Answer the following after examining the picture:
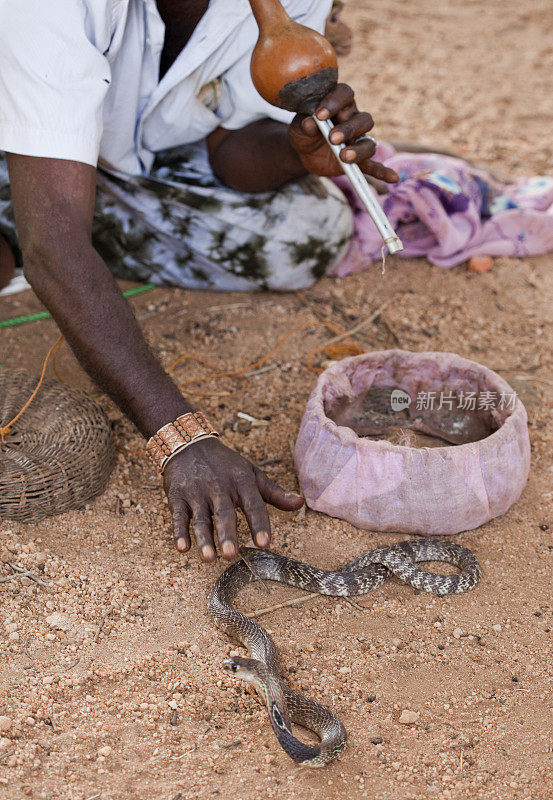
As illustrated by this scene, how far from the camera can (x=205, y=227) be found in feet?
11.7

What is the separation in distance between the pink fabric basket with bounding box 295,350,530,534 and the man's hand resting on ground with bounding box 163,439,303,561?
0.32 m

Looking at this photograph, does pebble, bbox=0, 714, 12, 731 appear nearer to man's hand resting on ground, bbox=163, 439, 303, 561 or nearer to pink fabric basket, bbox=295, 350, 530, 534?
man's hand resting on ground, bbox=163, 439, 303, 561

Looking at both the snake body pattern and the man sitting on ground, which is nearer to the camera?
the snake body pattern

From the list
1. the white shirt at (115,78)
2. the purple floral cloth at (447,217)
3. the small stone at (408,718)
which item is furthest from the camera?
the purple floral cloth at (447,217)

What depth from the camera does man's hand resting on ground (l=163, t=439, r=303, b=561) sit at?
214 centimetres

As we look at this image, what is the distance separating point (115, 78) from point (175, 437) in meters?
1.44

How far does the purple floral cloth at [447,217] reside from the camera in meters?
3.89

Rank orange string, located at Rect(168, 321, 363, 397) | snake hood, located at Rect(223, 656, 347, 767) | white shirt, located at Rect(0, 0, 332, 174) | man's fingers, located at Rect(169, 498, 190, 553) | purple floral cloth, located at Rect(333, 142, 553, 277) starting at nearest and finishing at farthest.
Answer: snake hood, located at Rect(223, 656, 347, 767) < man's fingers, located at Rect(169, 498, 190, 553) < white shirt, located at Rect(0, 0, 332, 174) < orange string, located at Rect(168, 321, 363, 397) < purple floral cloth, located at Rect(333, 142, 553, 277)

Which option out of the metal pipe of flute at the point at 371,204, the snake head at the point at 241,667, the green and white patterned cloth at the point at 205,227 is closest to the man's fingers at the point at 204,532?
the snake head at the point at 241,667

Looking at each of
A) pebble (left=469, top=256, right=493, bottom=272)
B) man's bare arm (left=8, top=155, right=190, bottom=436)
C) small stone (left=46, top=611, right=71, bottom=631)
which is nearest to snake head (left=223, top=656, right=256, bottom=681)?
small stone (left=46, top=611, right=71, bottom=631)

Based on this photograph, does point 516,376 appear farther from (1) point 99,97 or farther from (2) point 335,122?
(1) point 99,97

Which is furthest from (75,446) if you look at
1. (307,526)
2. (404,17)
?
(404,17)

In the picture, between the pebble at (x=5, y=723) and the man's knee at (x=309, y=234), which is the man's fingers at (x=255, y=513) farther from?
the man's knee at (x=309, y=234)

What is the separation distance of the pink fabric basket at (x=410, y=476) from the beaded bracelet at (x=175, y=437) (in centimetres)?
44
